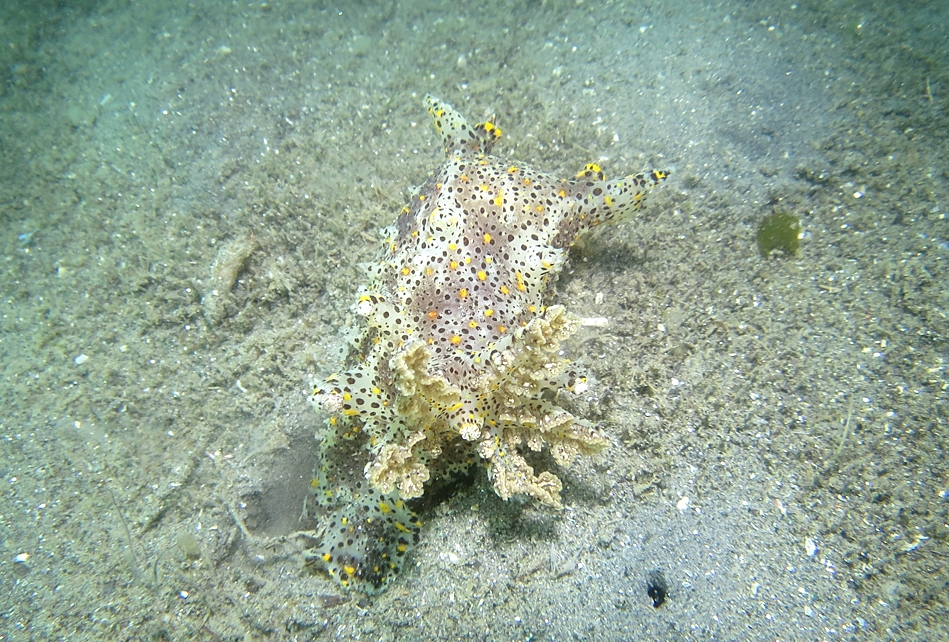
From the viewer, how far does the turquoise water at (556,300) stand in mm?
2994

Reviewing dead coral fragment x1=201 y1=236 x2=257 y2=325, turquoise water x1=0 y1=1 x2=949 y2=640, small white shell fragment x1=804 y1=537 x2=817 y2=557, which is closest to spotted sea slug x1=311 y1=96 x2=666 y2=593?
turquoise water x1=0 y1=1 x2=949 y2=640

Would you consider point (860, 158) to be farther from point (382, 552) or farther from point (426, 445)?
point (382, 552)

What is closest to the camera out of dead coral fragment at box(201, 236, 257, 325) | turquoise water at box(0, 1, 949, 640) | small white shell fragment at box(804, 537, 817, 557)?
small white shell fragment at box(804, 537, 817, 557)

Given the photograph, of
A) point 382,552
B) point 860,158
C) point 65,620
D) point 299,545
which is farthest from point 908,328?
point 65,620

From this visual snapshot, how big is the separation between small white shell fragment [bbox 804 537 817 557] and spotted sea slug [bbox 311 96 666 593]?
1.38 meters

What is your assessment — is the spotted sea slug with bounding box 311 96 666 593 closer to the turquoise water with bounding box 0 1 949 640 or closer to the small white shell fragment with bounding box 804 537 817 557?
the turquoise water with bounding box 0 1 949 640

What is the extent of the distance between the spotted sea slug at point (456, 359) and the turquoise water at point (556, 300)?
39cm

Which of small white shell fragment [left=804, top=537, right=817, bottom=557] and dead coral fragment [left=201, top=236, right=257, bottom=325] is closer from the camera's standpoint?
small white shell fragment [left=804, top=537, right=817, bottom=557]

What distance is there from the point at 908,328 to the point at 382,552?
12.5 ft

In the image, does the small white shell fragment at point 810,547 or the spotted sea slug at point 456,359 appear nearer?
the spotted sea slug at point 456,359

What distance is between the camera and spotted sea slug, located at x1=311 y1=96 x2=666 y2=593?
2.74m

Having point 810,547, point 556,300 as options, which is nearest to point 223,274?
point 556,300

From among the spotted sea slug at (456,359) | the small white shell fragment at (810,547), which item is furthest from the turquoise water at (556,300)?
the spotted sea slug at (456,359)

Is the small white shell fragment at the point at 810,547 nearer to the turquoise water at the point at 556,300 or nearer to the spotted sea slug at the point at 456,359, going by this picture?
Answer: the turquoise water at the point at 556,300
